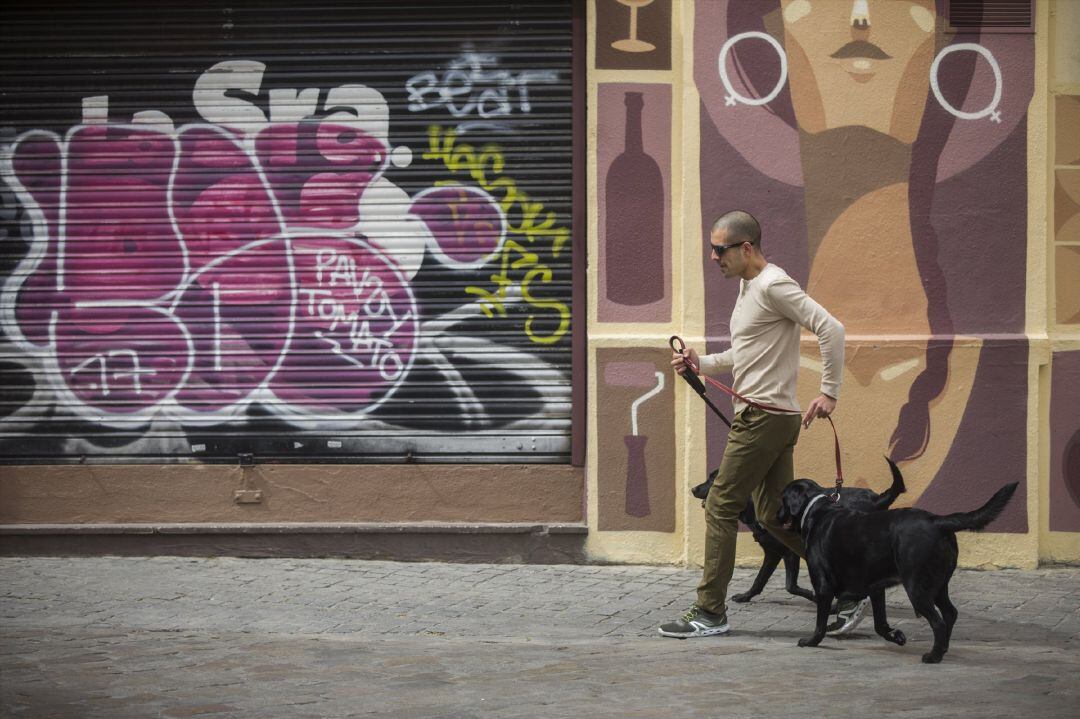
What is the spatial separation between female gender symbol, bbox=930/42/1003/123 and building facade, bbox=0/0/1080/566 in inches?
0.5

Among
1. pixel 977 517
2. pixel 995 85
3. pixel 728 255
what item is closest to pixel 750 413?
pixel 728 255

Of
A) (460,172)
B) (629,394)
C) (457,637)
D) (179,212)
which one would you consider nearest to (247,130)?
(179,212)

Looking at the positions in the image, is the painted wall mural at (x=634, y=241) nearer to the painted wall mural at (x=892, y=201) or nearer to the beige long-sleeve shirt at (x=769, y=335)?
the painted wall mural at (x=892, y=201)

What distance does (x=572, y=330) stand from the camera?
27.9ft

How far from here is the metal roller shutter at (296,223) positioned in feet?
27.9

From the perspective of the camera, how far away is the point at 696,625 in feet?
21.4

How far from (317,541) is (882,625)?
3.66m

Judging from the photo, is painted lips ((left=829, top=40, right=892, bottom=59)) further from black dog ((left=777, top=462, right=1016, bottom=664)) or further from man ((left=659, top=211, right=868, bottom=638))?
black dog ((left=777, top=462, right=1016, bottom=664))

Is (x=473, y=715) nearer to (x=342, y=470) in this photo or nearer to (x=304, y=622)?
(x=304, y=622)

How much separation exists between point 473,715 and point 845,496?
2.68 metres

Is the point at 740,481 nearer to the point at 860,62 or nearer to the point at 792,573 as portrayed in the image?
the point at 792,573

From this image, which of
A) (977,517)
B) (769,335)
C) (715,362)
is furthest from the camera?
(715,362)

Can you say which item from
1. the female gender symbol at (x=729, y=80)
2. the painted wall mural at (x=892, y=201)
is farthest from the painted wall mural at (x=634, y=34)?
the female gender symbol at (x=729, y=80)

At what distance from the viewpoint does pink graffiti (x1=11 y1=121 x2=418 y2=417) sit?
8.56 meters
